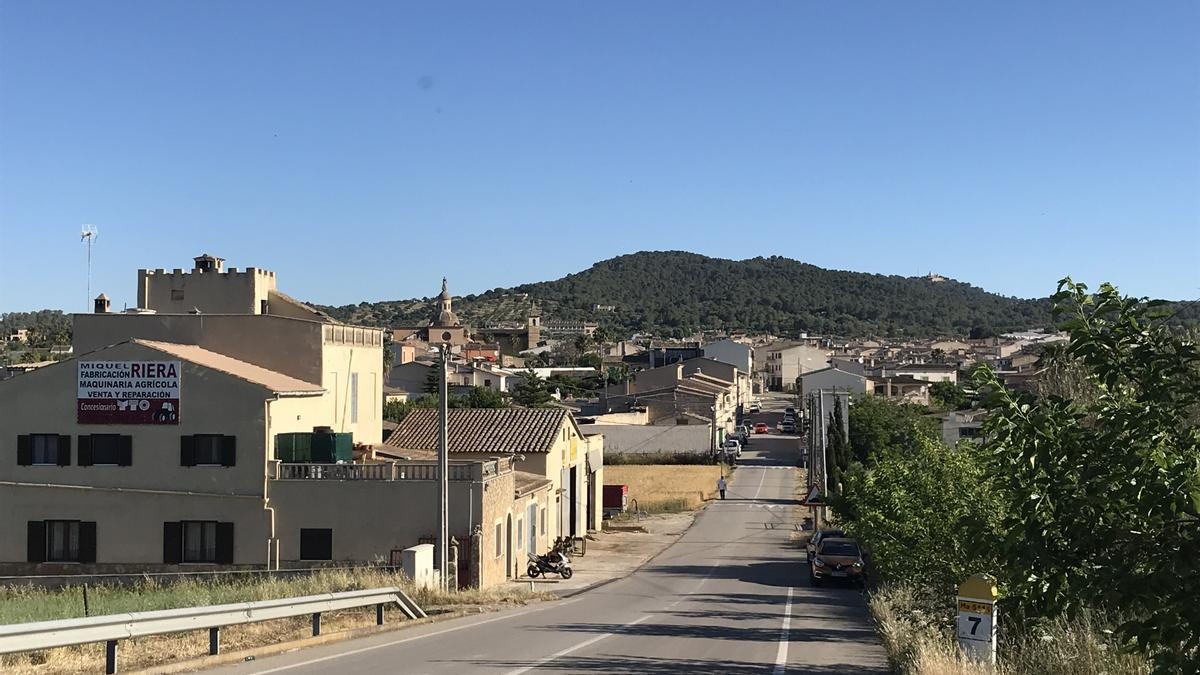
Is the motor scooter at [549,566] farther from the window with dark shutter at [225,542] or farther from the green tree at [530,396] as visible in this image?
the green tree at [530,396]

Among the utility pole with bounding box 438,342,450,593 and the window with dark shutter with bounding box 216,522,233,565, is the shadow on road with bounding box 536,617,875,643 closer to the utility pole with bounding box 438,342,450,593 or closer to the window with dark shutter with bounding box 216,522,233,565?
the utility pole with bounding box 438,342,450,593

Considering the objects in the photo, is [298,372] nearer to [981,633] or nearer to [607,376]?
[981,633]

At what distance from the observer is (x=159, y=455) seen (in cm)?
3300

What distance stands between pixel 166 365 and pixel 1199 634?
30.6m

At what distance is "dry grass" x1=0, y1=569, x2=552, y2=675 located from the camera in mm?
14750

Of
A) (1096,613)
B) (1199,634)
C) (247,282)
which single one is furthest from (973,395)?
(247,282)

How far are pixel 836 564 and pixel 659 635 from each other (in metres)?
16.0

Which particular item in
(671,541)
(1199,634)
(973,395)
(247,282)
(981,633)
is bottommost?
(671,541)

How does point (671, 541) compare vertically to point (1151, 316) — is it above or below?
below

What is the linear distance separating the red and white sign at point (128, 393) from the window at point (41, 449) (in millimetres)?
867

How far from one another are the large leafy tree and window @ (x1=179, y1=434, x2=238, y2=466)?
27599mm

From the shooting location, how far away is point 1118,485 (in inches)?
310

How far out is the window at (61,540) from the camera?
108ft

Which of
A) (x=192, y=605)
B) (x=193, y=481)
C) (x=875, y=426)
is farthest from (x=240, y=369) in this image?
(x=875, y=426)
